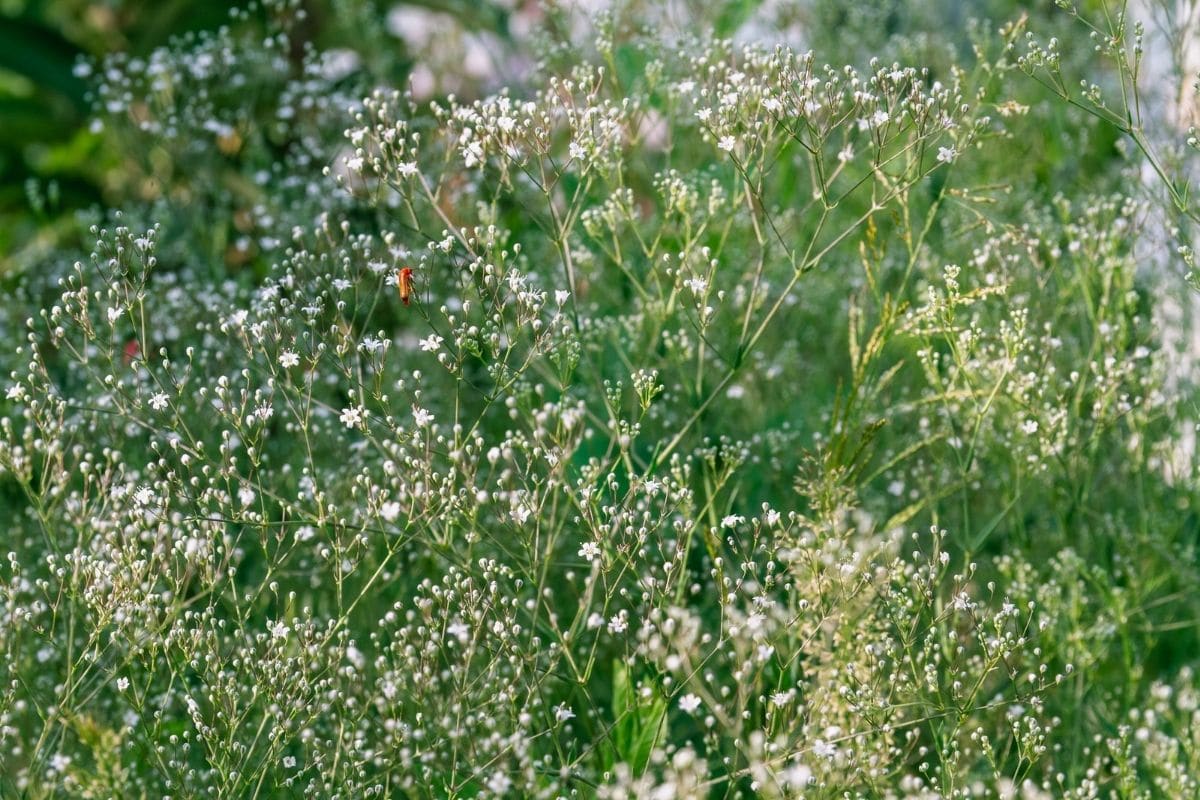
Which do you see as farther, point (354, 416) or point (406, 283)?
point (406, 283)

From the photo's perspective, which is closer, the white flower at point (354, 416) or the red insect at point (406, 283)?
the white flower at point (354, 416)

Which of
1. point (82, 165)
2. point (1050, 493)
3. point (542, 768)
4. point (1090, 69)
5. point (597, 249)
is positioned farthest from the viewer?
point (82, 165)

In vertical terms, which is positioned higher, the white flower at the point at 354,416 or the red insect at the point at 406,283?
the red insect at the point at 406,283

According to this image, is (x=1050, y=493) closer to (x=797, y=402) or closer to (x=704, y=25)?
(x=797, y=402)

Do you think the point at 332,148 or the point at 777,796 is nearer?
the point at 777,796

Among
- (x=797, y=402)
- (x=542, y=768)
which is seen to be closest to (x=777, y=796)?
(x=542, y=768)

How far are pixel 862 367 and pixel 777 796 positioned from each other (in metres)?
0.80

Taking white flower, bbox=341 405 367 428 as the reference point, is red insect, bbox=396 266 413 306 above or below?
above

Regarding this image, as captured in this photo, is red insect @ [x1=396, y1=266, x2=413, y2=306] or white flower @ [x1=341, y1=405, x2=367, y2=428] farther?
red insect @ [x1=396, y1=266, x2=413, y2=306]

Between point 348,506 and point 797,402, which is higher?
point 797,402

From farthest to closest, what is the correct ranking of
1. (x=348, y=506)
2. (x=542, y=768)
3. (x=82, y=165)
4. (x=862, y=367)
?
(x=82, y=165)
(x=348, y=506)
(x=862, y=367)
(x=542, y=768)

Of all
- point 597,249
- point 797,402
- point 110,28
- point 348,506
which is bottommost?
point 348,506

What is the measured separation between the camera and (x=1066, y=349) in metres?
3.17

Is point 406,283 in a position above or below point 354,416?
above
